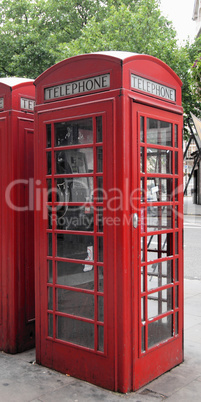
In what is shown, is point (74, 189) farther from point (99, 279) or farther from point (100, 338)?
point (100, 338)

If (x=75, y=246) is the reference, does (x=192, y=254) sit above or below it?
below

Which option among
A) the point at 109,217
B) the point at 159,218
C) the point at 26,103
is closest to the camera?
the point at 109,217

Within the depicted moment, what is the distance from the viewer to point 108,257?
2.81m

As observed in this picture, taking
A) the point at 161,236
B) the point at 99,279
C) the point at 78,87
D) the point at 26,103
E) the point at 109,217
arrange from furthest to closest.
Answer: the point at 26,103 → the point at 161,236 → the point at 78,87 → the point at 99,279 → the point at 109,217

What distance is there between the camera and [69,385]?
2.95 meters

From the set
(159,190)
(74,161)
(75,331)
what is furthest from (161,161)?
(75,331)

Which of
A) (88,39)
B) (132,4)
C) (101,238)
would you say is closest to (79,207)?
(101,238)

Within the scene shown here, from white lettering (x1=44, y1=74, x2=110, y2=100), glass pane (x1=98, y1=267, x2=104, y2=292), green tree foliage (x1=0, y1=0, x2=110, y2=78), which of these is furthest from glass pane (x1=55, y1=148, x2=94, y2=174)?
green tree foliage (x1=0, y1=0, x2=110, y2=78)

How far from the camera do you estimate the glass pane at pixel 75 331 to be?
299 centimetres

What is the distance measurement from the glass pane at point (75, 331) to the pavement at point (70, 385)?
0.30 meters

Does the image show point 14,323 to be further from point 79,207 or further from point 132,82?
point 132,82

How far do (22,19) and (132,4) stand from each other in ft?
22.3

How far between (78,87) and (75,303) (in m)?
1.71

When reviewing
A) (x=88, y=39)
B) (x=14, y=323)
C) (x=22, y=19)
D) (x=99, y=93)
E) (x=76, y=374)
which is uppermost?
(x=22, y=19)
